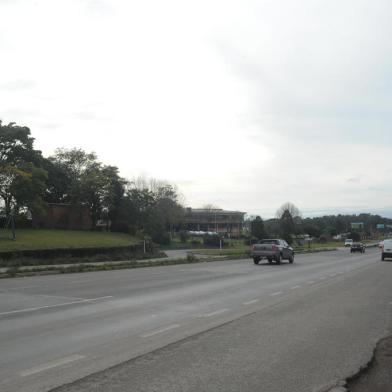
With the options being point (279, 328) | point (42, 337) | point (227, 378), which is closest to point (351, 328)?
point (279, 328)

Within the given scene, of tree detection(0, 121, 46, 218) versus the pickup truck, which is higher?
tree detection(0, 121, 46, 218)

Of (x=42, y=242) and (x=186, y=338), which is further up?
(x=42, y=242)

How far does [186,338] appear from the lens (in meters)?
7.55

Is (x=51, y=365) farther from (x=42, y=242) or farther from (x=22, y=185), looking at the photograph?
(x=42, y=242)

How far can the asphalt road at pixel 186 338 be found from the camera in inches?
214

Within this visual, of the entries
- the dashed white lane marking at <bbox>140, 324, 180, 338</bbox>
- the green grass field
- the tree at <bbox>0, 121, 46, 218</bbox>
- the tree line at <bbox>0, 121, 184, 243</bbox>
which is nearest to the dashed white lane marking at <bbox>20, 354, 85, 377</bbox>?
the dashed white lane marking at <bbox>140, 324, 180, 338</bbox>

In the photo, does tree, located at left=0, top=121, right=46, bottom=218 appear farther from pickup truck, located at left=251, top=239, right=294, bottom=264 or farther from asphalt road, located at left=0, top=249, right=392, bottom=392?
asphalt road, located at left=0, top=249, right=392, bottom=392

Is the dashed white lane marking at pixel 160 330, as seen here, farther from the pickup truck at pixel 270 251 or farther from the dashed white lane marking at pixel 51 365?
the pickup truck at pixel 270 251

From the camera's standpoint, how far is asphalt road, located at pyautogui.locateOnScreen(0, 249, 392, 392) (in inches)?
214

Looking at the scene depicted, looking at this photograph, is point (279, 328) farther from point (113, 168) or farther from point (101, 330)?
point (113, 168)

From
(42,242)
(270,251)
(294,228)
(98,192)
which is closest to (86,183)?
(98,192)

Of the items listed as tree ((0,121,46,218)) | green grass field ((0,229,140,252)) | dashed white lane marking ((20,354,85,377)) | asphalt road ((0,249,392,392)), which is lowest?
asphalt road ((0,249,392,392))

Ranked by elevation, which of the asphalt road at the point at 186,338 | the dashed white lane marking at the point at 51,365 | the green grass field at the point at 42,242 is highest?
the green grass field at the point at 42,242

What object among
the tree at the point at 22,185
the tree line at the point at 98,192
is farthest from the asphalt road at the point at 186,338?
the tree line at the point at 98,192
